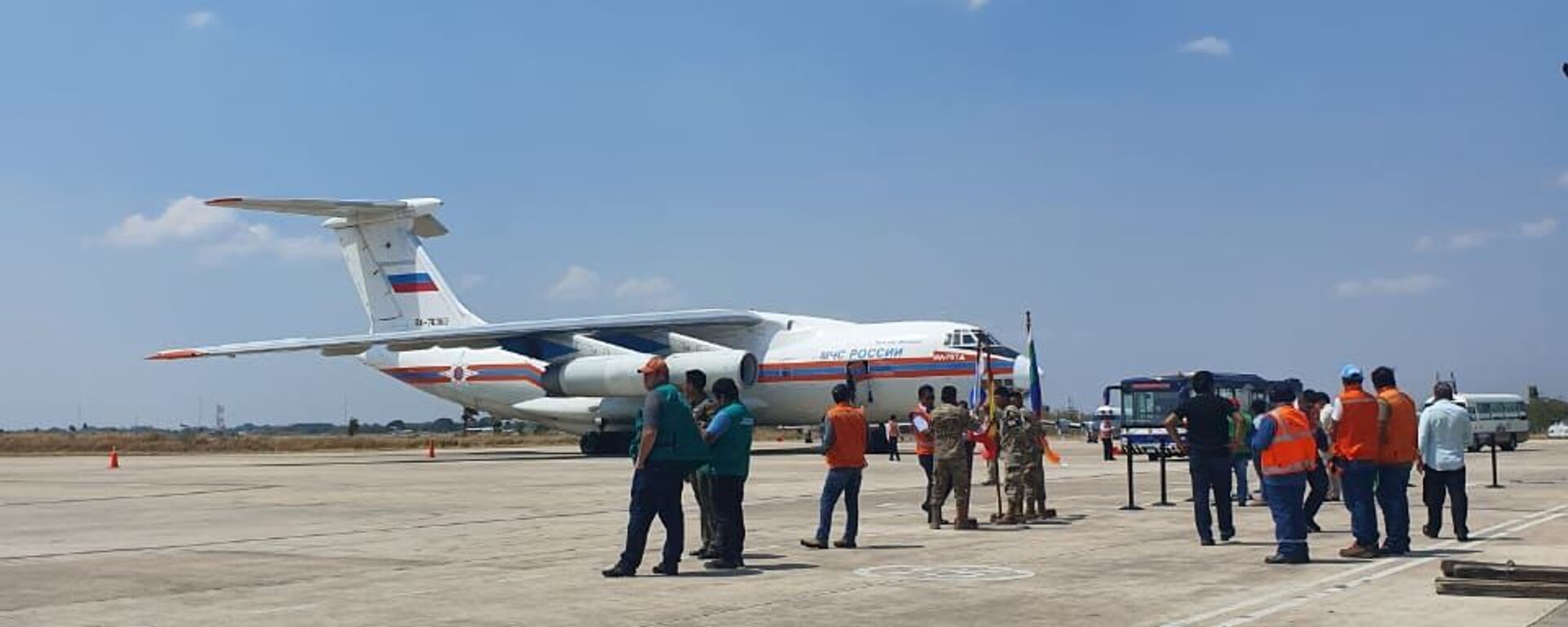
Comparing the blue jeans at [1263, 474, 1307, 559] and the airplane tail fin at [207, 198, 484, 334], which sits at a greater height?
the airplane tail fin at [207, 198, 484, 334]

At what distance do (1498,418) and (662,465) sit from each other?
41046 mm

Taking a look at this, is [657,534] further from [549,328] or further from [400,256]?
[400,256]

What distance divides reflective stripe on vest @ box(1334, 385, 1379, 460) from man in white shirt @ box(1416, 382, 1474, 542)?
0.96 m

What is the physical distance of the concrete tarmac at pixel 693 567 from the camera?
28.7 ft

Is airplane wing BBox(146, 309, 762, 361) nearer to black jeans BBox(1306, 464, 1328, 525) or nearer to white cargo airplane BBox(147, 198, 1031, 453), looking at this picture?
white cargo airplane BBox(147, 198, 1031, 453)

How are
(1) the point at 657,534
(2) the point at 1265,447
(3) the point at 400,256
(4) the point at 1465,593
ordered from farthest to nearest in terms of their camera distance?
(3) the point at 400,256
(1) the point at 657,534
(2) the point at 1265,447
(4) the point at 1465,593

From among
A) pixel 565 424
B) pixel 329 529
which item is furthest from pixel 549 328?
pixel 329 529

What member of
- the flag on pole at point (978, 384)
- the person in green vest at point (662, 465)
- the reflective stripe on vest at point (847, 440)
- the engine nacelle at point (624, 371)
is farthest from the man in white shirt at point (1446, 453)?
the engine nacelle at point (624, 371)

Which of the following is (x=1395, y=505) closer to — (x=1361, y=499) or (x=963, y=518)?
(x=1361, y=499)

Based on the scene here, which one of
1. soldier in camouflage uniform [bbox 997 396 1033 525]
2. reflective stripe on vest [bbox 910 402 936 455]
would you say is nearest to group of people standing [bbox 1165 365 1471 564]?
soldier in camouflage uniform [bbox 997 396 1033 525]

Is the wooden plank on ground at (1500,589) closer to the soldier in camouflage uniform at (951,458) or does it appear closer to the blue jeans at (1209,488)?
the blue jeans at (1209,488)

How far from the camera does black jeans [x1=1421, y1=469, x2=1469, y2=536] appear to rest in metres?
13.0

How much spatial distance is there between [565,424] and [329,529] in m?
26.6

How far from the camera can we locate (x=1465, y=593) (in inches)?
363
